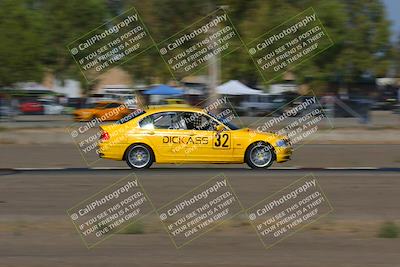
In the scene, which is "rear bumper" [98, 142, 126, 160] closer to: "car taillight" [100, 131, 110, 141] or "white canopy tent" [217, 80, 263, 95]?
"car taillight" [100, 131, 110, 141]

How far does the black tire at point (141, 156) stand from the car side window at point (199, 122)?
1021mm

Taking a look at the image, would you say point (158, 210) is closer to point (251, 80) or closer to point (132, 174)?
point (132, 174)

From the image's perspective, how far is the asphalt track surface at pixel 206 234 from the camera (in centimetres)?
775

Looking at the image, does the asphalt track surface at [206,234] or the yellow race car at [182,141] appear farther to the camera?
the yellow race car at [182,141]

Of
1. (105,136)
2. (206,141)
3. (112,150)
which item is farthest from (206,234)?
(105,136)

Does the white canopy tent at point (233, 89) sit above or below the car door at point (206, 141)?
above

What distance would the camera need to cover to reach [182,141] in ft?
53.9

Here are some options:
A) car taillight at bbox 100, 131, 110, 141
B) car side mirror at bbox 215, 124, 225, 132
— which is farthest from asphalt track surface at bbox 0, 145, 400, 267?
car side mirror at bbox 215, 124, 225, 132

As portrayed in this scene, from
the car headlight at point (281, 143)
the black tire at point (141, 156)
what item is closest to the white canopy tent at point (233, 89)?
the car headlight at point (281, 143)

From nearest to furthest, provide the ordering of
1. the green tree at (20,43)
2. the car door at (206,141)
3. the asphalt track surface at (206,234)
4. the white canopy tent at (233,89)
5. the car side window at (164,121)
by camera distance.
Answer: the asphalt track surface at (206,234) < the car door at (206,141) < the car side window at (164,121) < the green tree at (20,43) < the white canopy tent at (233,89)

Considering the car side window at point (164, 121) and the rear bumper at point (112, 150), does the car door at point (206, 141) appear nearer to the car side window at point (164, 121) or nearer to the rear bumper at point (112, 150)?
the car side window at point (164, 121)

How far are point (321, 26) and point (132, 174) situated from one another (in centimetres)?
3988

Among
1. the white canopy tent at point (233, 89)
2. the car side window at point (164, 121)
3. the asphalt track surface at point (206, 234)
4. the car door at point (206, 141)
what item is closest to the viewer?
the asphalt track surface at point (206, 234)

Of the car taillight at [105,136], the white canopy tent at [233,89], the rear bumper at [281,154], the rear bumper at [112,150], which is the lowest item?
the rear bumper at [281,154]
